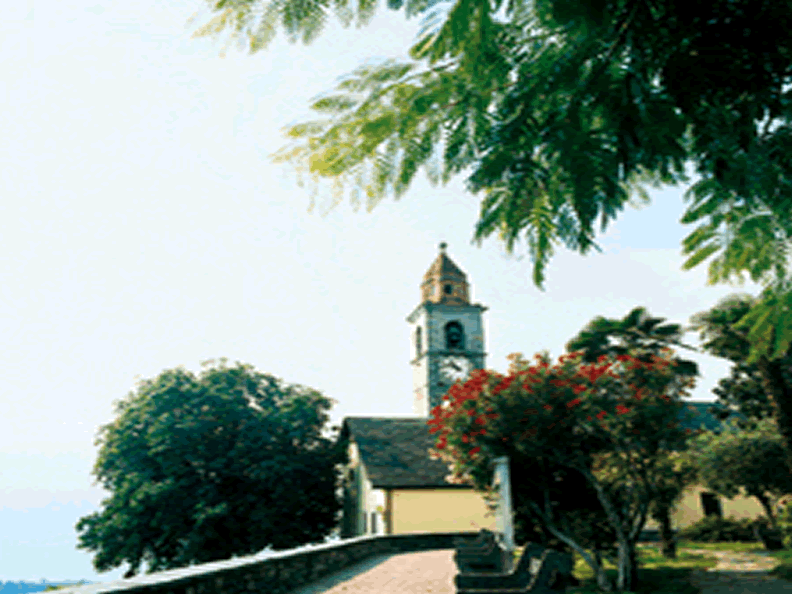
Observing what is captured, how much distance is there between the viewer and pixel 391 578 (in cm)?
1259

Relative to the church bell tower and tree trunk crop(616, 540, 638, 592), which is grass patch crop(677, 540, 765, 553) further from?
the church bell tower

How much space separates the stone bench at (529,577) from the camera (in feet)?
14.7

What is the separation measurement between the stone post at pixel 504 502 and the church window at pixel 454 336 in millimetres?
25330

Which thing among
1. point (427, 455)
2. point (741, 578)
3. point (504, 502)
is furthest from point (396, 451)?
point (741, 578)

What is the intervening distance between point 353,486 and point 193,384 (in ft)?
33.9

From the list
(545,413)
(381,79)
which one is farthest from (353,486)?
(381,79)

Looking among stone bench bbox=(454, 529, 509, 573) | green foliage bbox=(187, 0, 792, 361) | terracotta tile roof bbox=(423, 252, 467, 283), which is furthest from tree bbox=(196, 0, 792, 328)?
terracotta tile roof bbox=(423, 252, 467, 283)

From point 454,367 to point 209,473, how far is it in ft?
57.5

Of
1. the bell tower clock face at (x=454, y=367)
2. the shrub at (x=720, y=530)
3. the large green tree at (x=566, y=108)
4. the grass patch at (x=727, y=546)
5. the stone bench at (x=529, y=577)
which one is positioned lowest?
the grass patch at (x=727, y=546)

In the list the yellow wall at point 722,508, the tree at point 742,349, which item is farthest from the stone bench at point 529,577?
the yellow wall at point 722,508

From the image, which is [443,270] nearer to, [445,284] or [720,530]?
[445,284]

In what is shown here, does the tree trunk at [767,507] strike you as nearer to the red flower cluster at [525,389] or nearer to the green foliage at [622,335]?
the green foliage at [622,335]

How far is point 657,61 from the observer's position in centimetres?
202

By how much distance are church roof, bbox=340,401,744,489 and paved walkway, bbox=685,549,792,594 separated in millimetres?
10169
